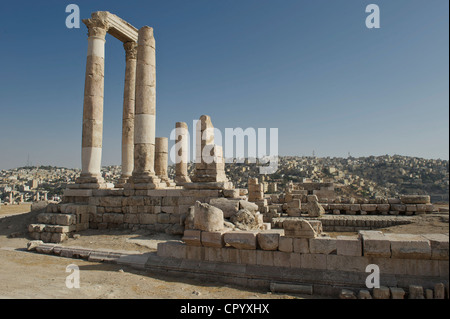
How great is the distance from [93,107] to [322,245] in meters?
11.5

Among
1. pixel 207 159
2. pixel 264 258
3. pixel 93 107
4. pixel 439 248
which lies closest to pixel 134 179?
pixel 207 159

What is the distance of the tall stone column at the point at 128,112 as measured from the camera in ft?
53.4

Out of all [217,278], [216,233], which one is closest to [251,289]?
[217,278]

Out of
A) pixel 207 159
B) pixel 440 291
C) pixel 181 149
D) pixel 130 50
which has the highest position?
pixel 130 50

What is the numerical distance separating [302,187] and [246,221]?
15.8 meters

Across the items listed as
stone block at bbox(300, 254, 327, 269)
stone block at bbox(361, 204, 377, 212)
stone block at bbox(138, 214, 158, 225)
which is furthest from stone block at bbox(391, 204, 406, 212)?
stone block at bbox(138, 214, 158, 225)

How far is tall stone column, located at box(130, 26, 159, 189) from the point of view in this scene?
13.0m

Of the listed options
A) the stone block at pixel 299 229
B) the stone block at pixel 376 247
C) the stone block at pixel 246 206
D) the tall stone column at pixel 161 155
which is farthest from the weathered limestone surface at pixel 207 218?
the tall stone column at pixel 161 155

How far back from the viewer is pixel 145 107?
13.1 metres

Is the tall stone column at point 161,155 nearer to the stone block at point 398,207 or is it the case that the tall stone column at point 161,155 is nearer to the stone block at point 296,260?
the stone block at point 296,260

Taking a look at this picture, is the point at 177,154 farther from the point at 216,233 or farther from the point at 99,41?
the point at 216,233

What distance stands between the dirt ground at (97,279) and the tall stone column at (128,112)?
5.94 m

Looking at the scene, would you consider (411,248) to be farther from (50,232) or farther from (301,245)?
(50,232)
